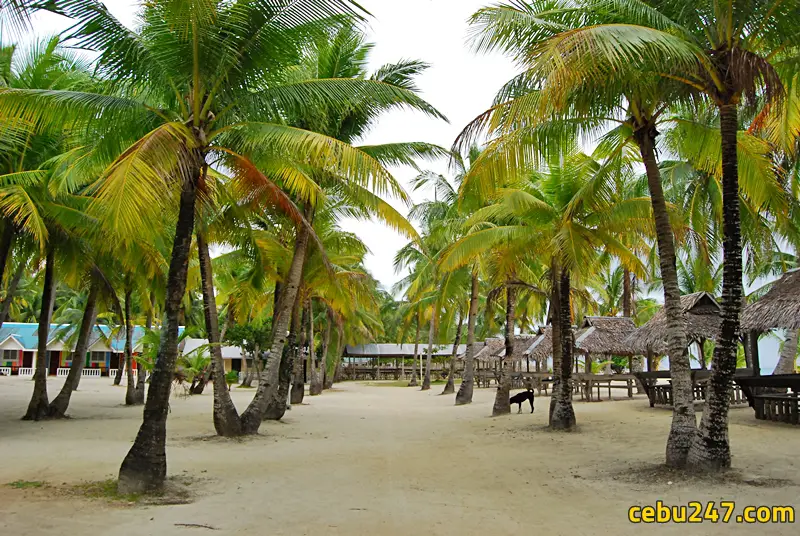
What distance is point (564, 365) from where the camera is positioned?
12727 millimetres

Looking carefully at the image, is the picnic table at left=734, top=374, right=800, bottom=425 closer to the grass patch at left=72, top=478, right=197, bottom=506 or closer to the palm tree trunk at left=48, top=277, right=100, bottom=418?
the grass patch at left=72, top=478, right=197, bottom=506

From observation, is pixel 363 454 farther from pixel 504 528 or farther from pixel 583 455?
pixel 504 528

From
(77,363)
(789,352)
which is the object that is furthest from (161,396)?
(789,352)

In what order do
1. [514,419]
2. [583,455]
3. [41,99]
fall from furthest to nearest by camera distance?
[514,419] → [583,455] → [41,99]

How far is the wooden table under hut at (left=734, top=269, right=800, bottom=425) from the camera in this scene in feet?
40.4

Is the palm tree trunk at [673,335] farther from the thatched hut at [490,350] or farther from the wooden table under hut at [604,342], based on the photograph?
the thatched hut at [490,350]

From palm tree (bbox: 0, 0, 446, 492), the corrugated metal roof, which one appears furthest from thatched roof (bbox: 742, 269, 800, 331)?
the corrugated metal roof

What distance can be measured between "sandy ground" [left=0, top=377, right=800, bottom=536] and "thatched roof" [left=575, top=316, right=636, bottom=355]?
753 cm

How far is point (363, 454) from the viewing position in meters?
10.4

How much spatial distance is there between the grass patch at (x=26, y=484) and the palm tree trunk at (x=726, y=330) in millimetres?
7726

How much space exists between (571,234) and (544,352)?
1767cm

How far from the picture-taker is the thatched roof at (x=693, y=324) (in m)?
16.9

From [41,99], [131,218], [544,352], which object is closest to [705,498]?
[131,218]

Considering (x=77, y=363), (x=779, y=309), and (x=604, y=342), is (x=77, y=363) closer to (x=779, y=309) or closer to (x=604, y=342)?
(x=779, y=309)
